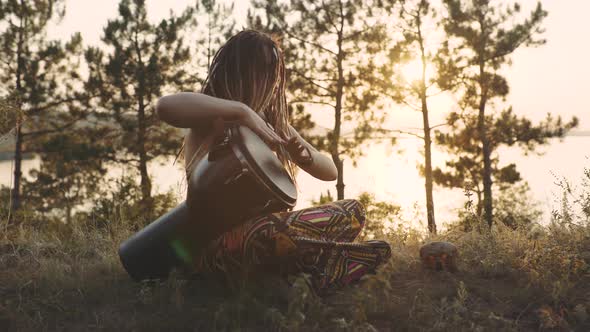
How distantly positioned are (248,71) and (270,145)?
316 millimetres

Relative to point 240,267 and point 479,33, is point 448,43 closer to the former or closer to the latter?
point 479,33

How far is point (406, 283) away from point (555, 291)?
0.68m

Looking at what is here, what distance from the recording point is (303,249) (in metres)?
2.14

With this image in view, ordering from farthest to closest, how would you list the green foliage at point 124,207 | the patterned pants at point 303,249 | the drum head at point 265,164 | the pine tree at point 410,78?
the pine tree at point 410,78 < the green foliage at point 124,207 < the patterned pants at point 303,249 < the drum head at point 265,164

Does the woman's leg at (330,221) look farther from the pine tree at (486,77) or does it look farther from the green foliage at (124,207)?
the pine tree at (486,77)

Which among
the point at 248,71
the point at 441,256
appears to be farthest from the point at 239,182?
the point at 441,256

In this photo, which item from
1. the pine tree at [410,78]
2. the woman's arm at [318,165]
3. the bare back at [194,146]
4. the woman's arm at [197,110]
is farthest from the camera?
the pine tree at [410,78]

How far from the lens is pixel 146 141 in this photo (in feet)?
59.5

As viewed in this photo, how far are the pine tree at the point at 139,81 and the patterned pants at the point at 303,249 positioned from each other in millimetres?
15951

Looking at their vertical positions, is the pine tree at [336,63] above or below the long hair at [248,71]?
above

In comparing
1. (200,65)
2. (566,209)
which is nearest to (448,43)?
(200,65)

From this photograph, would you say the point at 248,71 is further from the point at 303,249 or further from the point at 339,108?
the point at 339,108

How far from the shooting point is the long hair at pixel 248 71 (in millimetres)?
2023

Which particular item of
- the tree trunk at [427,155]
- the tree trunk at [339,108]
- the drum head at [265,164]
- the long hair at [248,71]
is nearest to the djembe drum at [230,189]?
the drum head at [265,164]
